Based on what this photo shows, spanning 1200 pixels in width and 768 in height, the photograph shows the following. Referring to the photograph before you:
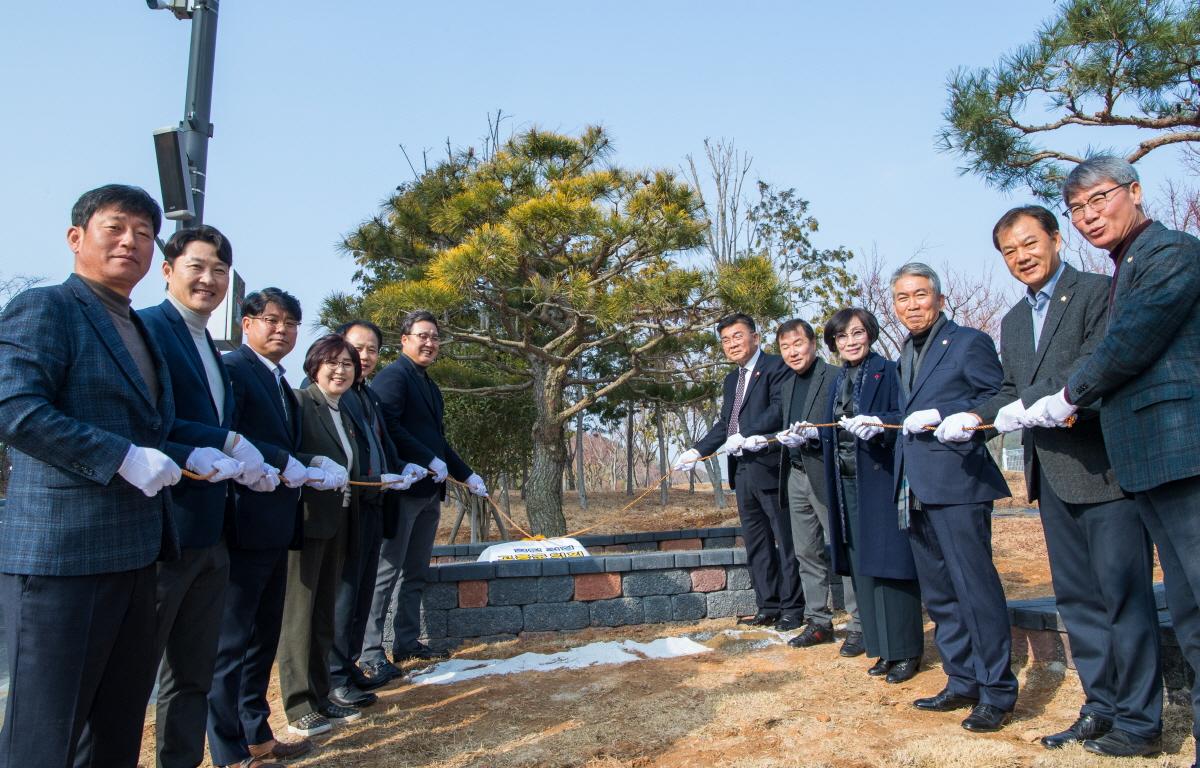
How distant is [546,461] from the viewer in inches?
328

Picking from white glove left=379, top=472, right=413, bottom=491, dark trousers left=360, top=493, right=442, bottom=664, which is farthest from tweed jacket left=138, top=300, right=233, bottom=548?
dark trousers left=360, top=493, right=442, bottom=664

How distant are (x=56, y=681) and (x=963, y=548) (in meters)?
2.65

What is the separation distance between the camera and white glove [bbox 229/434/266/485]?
90.4 inches

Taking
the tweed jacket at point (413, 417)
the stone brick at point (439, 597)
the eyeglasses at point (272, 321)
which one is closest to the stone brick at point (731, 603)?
the stone brick at point (439, 597)

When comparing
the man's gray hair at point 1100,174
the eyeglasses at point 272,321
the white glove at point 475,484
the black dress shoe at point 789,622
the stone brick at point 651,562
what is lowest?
the black dress shoe at point 789,622

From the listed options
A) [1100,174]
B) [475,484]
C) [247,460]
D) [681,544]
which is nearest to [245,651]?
Answer: [247,460]

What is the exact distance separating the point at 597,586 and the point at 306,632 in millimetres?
1965

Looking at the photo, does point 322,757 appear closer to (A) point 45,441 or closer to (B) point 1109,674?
(A) point 45,441

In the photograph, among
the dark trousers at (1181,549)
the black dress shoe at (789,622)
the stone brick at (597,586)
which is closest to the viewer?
the dark trousers at (1181,549)

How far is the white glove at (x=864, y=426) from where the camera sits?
336 centimetres

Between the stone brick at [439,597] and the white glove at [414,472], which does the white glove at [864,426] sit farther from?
the stone brick at [439,597]

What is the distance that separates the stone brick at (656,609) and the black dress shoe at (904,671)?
151 centimetres

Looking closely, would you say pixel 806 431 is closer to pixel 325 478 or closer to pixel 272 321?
pixel 325 478

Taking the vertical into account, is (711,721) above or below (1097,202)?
below
